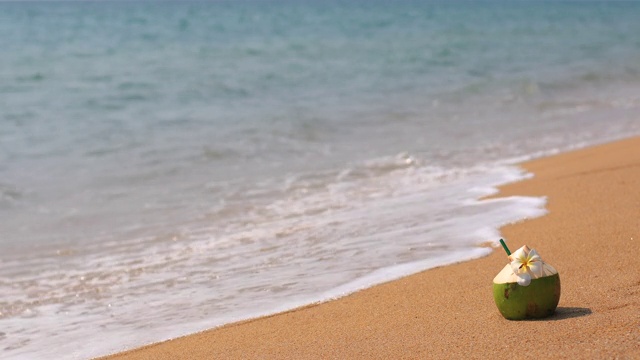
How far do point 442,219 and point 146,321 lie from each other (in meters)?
2.38

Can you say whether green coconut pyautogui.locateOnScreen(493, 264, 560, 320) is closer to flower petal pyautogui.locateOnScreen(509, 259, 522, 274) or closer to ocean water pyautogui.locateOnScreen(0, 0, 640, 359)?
flower petal pyautogui.locateOnScreen(509, 259, 522, 274)

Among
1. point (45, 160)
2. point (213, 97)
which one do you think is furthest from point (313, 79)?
point (45, 160)

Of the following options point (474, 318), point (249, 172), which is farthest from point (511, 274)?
point (249, 172)

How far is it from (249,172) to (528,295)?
18.9ft

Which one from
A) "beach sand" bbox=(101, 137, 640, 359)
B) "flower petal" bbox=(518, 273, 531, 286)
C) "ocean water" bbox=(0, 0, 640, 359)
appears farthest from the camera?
"ocean water" bbox=(0, 0, 640, 359)

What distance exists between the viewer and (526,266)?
156 inches

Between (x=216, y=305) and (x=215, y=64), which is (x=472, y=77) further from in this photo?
(x=216, y=305)

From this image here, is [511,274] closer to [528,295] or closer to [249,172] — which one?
[528,295]

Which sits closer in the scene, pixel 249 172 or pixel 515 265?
pixel 515 265

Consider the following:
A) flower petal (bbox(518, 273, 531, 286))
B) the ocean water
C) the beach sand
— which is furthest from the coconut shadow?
the ocean water

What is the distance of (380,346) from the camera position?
13.1 ft

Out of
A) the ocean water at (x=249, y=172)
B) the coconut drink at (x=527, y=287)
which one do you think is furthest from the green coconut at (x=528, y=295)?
the ocean water at (x=249, y=172)

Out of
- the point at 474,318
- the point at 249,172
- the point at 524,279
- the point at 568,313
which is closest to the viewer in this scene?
the point at 524,279

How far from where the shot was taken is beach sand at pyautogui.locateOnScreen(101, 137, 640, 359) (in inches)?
148
